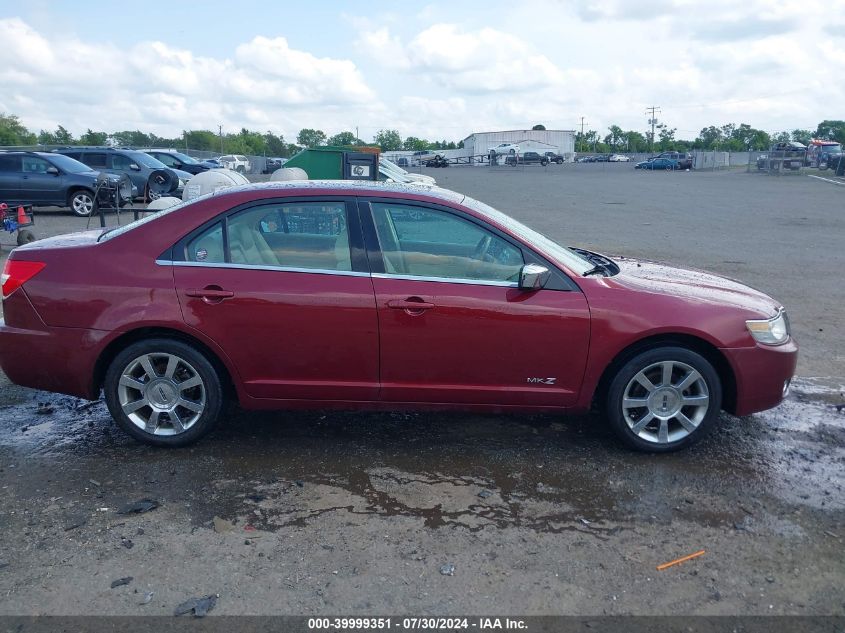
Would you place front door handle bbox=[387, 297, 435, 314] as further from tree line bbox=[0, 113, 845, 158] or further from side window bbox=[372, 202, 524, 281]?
tree line bbox=[0, 113, 845, 158]

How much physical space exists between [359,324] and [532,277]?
106 cm

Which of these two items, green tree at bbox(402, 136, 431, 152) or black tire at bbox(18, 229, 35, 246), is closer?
black tire at bbox(18, 229, 35, 246)

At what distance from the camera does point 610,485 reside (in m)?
4.30

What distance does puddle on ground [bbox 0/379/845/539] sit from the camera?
3.98m

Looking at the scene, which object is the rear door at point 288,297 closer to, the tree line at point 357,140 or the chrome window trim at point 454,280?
the chrome window trim at point 454,280

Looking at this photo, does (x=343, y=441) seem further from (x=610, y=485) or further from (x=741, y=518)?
(x=741, y=518)

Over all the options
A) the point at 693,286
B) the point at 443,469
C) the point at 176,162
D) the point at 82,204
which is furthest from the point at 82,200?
the point at 693,286

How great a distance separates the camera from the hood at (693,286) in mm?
4684

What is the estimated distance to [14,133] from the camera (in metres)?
Result: 74.6

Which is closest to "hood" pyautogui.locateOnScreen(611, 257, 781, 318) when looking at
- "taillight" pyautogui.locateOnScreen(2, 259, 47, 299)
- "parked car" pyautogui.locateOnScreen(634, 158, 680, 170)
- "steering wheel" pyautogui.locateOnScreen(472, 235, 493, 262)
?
"steering wheel" pyautogui.locateOnScreen(472, 235, 493, 262)

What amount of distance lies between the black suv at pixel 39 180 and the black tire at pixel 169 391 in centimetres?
1563

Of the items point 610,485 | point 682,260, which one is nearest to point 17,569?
point 610,485

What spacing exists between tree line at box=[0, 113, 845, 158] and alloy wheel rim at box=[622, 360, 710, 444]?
Answer: 76.7 meters

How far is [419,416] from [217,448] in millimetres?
1410
